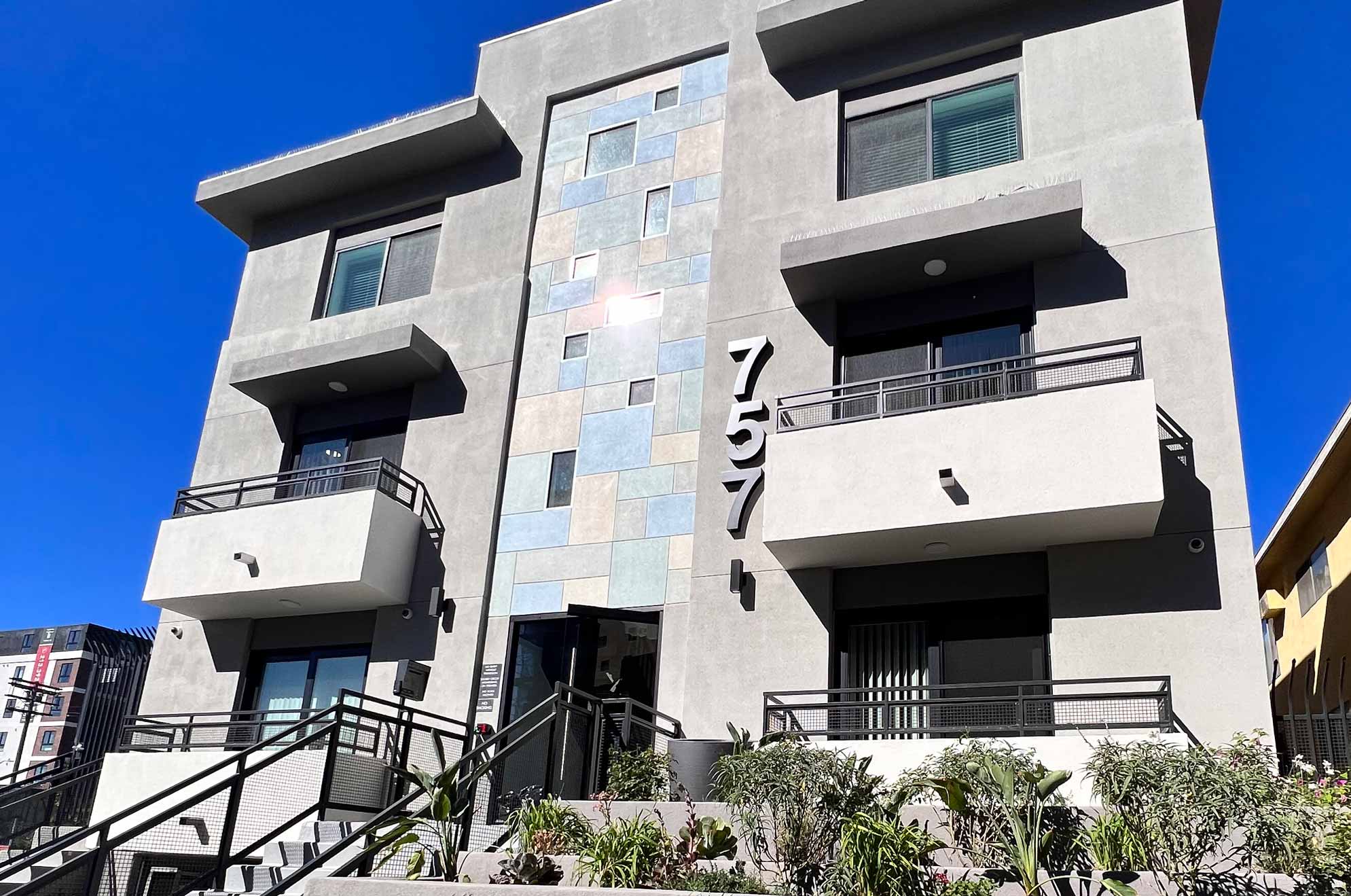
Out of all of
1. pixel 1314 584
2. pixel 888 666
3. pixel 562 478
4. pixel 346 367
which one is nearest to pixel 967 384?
pixel 888 666

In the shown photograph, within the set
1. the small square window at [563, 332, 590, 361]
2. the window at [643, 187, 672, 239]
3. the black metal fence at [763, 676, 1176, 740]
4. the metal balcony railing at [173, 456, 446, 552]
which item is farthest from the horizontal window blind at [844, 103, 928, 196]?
the metal balcony railing at [173, 456, 446, 552]

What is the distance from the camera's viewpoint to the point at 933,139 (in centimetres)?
1370

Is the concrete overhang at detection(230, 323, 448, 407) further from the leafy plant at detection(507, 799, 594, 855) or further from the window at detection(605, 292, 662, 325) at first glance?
the leafy plant at detection(507, 799, 594, 855)

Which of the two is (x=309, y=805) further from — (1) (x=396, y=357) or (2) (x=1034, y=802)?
(1) (x=396, y=357)

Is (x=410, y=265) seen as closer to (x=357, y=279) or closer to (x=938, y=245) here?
(x=357, y=279)

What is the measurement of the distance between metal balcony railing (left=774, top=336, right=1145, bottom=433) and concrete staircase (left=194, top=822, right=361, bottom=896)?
610cm

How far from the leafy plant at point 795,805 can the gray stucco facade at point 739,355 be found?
3.52 metres

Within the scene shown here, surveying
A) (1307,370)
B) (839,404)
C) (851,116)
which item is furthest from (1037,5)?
(1307,370)

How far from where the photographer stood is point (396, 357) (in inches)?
585

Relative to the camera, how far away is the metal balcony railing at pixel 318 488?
14.1 meters

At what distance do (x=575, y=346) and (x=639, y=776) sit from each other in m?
6.58

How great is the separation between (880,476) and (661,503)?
320 cm

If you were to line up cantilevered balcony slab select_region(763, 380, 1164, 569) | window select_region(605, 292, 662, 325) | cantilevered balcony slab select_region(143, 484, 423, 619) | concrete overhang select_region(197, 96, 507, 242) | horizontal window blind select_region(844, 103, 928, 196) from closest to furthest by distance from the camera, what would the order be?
cantilevered balcony slab select_region(763, 380, 1164, 569), cantilevered balcony slab select_region(143, 484, 423, 619), horizontal window blind select_region(844, 103, 928, 196), window select_region(605, 292, 662, 325), concrete overhang select_region(197, 96, 507, 242)

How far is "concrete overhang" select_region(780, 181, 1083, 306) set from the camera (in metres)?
11.6
